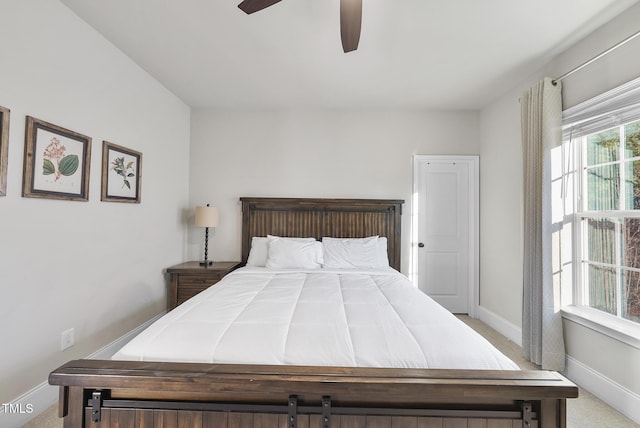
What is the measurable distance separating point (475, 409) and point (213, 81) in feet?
10.9

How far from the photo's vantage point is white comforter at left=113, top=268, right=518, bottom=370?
3.90 feet

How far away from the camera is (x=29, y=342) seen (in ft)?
5.77

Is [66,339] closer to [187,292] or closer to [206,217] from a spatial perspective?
[187,292]

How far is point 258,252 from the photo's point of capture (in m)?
3.37

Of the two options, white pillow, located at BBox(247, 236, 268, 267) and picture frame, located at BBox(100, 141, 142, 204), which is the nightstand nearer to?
white pillow, located at BBox(247, 236, 268, 267)

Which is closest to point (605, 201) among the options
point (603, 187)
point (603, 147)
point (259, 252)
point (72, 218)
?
point (603, 187)

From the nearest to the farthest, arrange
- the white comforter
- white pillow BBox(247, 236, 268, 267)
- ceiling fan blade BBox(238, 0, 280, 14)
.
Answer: the white comforter → ceiling fan blade BBox(238, 0, 280, 14) → white pillow BBox(247, 236, 268, 267)

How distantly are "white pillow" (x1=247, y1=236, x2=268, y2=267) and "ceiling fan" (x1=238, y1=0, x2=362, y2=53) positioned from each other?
233 cm

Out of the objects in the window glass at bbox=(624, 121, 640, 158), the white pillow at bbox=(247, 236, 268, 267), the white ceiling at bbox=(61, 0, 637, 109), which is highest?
the white ceiling at bbox=(61, 0, 637, 109)

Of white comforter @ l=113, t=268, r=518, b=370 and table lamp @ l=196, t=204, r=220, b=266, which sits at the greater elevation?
table lamp @ l=196, t=204, r=220, b=266

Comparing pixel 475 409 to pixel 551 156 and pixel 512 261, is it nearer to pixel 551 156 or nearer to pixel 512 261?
pixel 551 156

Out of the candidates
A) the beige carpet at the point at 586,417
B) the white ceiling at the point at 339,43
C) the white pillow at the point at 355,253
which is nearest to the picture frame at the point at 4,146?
the white ceiling at the point at 339,43

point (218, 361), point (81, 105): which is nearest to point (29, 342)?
point (218, 361)

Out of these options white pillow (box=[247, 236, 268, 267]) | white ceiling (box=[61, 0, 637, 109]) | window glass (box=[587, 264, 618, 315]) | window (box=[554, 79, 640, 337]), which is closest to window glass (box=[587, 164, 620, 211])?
window (box=[554, 79, 640, 337])
